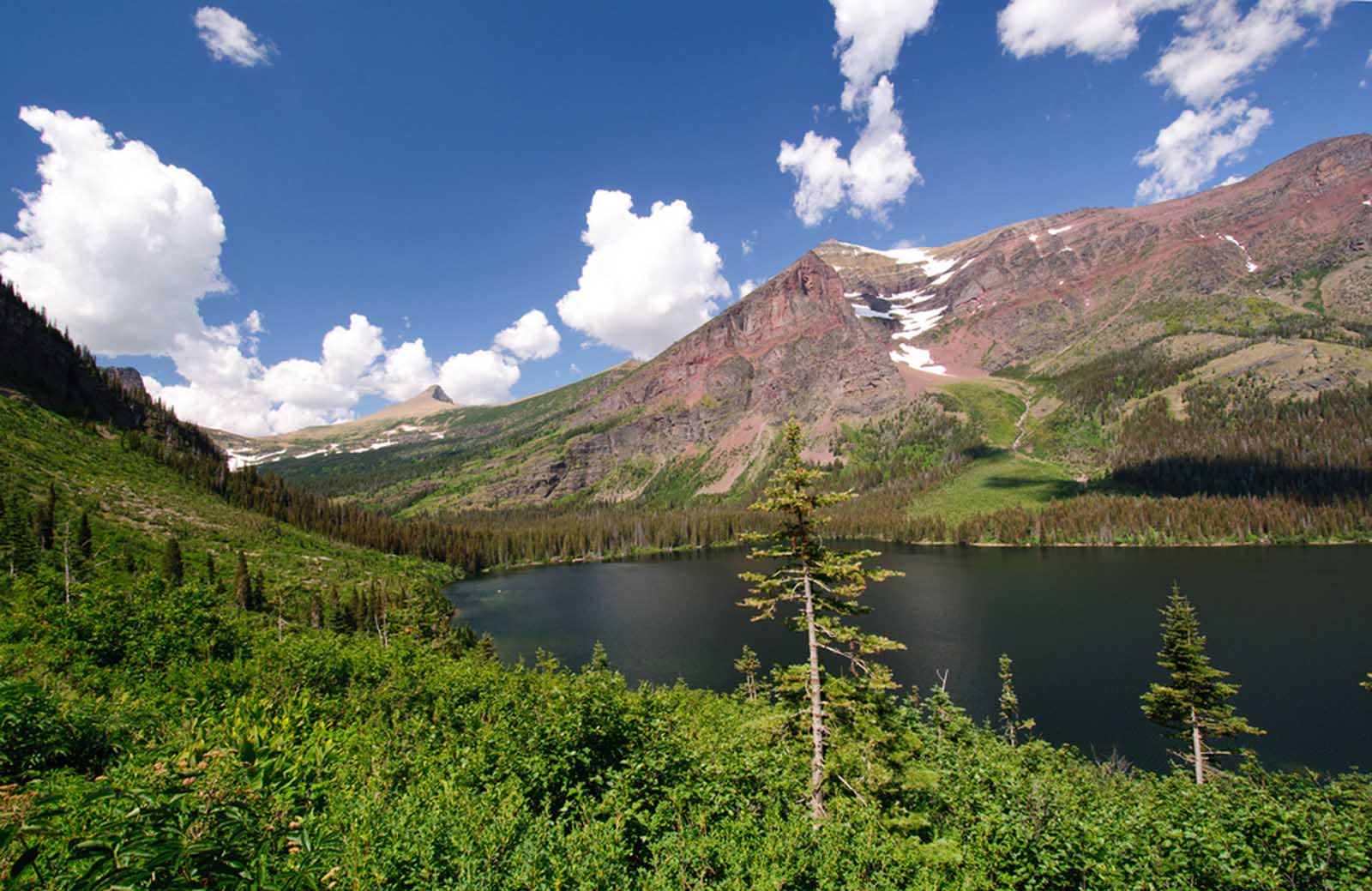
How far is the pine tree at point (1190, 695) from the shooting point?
2458 cm

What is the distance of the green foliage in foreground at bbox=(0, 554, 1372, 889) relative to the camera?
13.0 feet

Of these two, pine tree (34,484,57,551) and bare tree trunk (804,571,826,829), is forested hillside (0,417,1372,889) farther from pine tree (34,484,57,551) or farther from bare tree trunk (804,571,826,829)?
pine tree (34,484,57,551)

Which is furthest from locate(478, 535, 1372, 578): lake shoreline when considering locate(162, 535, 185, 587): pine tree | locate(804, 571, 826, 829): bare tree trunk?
locate(804, 571, 826, 829): bare tree trunk

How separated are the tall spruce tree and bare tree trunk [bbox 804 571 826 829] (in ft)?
0.06

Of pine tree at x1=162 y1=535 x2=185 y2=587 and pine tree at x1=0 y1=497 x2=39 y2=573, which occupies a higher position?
pine tree at x1=0 y1=497 x2=39 y2=573

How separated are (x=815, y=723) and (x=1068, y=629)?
219ft

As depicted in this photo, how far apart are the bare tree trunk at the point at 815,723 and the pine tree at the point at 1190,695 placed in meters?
21.8

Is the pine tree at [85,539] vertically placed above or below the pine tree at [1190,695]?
above

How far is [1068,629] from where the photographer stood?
2441 inches

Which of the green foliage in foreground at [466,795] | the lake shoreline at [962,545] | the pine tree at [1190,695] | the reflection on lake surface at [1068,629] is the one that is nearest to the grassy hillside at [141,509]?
the reflection on lake surface at [1068,629]

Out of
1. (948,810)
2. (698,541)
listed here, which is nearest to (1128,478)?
(698,541)

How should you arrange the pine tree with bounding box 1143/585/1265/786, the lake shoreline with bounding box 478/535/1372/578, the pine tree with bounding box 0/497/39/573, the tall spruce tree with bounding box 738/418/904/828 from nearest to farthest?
the tall spruce tree with bounding box 738/418/904/828 < the pine tree with bounding box 1143/585/1265/786 < the pine tree with bounding box 0/497/39/573 < the lake shoreline with bounding box 478/535/1372/578

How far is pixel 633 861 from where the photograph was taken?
7562 millimetres

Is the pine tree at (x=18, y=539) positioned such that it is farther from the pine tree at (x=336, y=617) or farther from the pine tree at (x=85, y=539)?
the pine tree at (x=336, y=617)
